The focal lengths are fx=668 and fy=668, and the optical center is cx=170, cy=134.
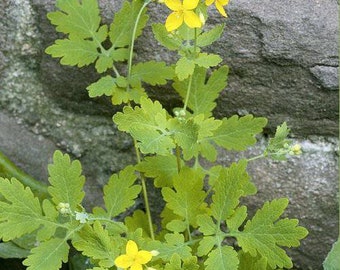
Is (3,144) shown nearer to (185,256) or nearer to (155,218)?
(155,218)

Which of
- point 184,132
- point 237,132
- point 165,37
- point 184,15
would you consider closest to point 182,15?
point 184,15

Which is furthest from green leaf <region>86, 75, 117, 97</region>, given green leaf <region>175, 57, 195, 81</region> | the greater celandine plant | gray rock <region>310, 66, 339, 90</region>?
gray rock <region>310, 66, 339, 90</region>

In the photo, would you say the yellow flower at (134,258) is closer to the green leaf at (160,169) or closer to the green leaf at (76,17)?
the green leaf at (160,169)

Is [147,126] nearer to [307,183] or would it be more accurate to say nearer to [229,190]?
[229,190]

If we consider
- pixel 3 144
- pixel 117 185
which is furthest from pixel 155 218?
pixel 3 144

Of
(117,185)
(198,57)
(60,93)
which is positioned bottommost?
(117,185)

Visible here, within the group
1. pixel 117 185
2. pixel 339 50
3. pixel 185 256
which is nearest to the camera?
pixel 185 256

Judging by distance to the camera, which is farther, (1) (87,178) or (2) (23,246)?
(1) (87,178)
